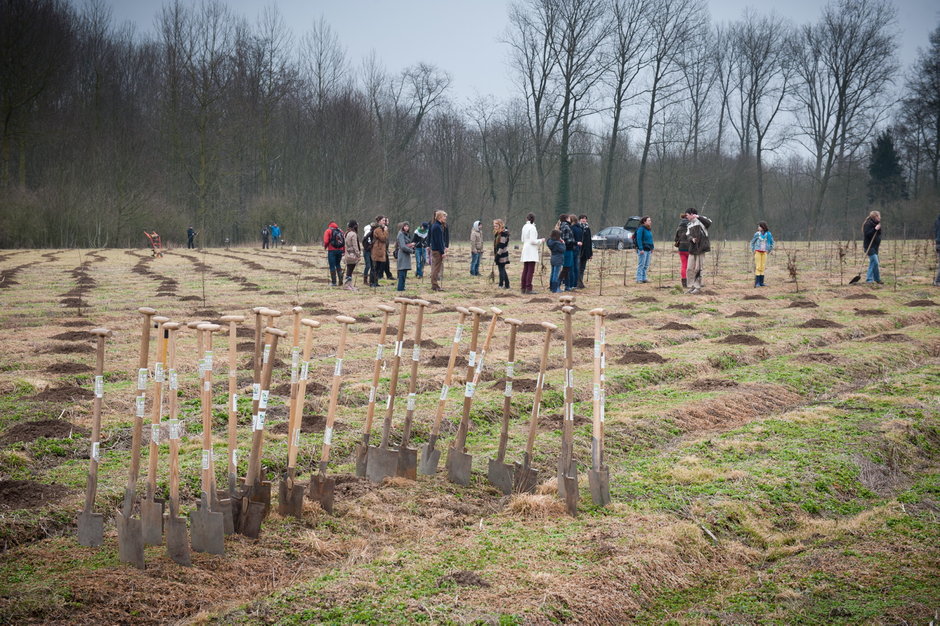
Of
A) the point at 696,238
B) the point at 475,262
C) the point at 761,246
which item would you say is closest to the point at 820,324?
the point at 696,238

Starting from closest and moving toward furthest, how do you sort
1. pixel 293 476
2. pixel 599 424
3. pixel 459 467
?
pixel 293 476 → pixel 599 424 → pixel 459 467

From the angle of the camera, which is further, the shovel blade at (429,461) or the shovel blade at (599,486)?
the shovel blade at (429,461)

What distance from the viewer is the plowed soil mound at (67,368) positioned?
9469 millimetres

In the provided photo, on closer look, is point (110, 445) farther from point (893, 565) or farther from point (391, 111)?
point (391, 111)

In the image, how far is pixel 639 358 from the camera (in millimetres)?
10703

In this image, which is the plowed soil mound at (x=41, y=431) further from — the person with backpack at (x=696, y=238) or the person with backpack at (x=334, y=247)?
the person with backpack at (x=696, y=238)

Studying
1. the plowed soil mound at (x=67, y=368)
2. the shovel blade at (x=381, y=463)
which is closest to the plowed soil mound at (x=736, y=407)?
the shovel blade at (x=381, y=463)

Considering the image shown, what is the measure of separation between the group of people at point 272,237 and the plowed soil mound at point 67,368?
35332mm

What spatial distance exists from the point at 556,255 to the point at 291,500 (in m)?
14.2

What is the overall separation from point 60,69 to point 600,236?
34296 millimetres

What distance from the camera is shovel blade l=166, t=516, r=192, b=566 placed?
423 cm

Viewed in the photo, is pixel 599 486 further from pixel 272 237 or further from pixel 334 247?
pixel 272 237

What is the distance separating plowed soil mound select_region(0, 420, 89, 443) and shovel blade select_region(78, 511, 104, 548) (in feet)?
8.63

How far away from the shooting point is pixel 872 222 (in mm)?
18625
